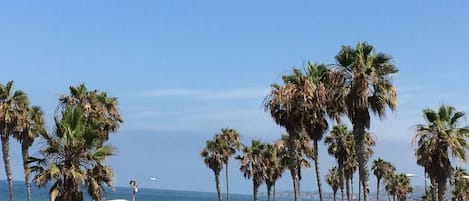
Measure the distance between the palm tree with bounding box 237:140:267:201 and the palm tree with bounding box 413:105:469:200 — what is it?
2803 centimetres

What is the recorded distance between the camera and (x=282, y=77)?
1522 inches

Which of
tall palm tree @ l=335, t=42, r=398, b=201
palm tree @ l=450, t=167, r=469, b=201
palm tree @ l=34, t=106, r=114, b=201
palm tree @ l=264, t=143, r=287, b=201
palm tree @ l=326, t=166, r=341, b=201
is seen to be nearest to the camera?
palm tree @ l=34, t=106, r=114, b=201

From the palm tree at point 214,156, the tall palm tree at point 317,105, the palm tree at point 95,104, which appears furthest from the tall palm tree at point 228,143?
the tall palm tree at point 317,105

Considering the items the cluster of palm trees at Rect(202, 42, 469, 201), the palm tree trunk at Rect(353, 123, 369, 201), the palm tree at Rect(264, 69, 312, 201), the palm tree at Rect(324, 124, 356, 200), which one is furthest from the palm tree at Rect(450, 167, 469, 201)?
the palm tree trunk at Rect(353, 123, 369, 201)

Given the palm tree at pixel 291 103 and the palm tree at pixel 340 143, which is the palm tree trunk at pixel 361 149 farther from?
the palm tree at pixel 340 143

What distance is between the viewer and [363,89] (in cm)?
3009

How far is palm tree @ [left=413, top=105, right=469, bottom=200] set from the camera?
120ft

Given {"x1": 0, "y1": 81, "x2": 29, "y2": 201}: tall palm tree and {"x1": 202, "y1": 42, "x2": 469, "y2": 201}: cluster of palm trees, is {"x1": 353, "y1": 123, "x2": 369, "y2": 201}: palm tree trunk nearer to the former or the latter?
{"x1": 202, "y1": 42, "x2": 469, "y2": 201}: cluster of palm trees

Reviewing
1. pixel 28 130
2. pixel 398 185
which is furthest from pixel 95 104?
pixel 398 185

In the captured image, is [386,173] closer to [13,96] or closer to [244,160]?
[244,160]

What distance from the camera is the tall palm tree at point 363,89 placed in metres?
30.2

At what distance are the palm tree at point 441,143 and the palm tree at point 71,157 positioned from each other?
2084 centimetres

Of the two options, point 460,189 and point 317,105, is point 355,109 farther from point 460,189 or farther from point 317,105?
point 460,189

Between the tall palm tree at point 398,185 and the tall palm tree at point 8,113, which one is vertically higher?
the tall palm tree at point 8,113
